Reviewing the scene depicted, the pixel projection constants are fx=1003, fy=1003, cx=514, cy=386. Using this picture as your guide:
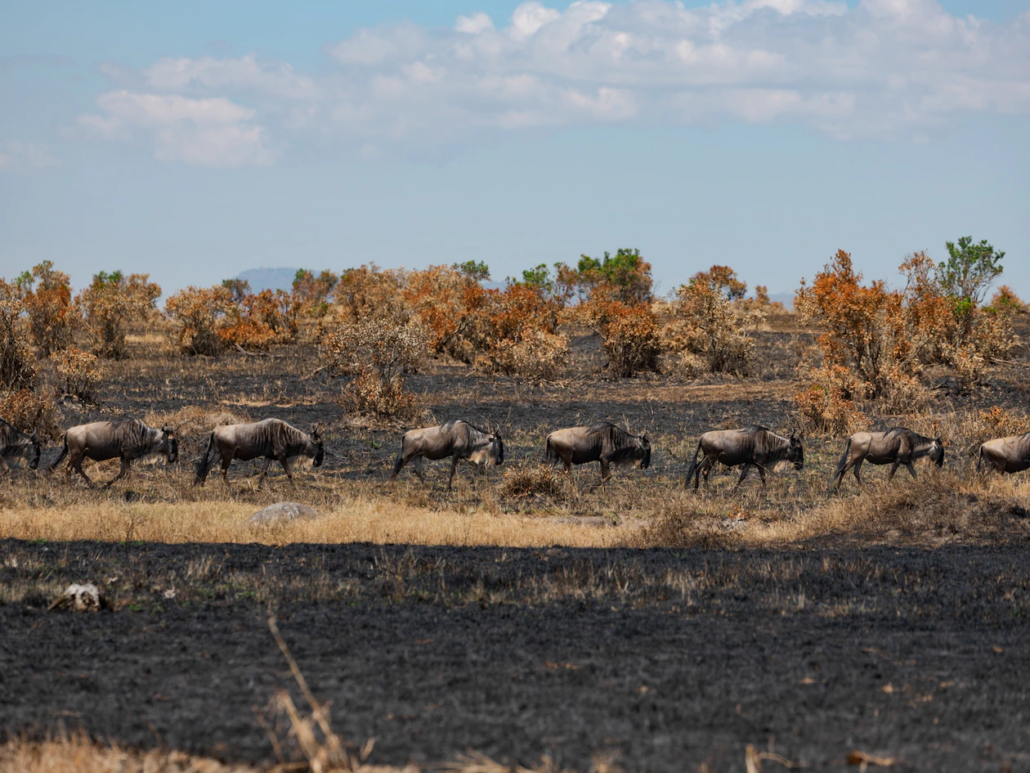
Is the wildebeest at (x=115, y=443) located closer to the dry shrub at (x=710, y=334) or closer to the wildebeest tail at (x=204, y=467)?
the wildebeest tail at (x=204, y=467)

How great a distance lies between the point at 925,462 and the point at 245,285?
69.1 meters

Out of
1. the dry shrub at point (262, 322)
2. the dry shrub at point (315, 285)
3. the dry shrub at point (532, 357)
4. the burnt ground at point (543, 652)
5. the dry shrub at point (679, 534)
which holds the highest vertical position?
the dry shrub at point (315, 285)

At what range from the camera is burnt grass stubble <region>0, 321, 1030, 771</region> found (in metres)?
5.66

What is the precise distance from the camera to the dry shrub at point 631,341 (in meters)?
39.0

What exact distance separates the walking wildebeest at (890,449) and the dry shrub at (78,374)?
2154cm

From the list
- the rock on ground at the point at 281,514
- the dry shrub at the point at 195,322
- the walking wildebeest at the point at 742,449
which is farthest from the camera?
the dry shrub at the point at 195,322

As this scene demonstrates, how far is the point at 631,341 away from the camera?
3934 cm

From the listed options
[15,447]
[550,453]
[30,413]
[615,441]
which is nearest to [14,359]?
[30,413]

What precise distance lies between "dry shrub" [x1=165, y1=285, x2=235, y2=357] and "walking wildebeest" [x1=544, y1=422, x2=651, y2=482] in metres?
28.0

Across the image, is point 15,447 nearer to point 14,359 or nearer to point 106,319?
point 14,359

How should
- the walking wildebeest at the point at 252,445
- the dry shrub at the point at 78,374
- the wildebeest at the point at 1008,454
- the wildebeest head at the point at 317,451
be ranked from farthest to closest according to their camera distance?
the dry shrub at the point at 78,374 → the wildebeest head at the point at 317,451 → the walking wildebeest at the point at 252,445 → the wildebeest at the point at 1008,454

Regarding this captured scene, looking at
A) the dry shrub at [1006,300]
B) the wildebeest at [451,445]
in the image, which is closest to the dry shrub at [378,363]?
the wildebeest at [451,445]

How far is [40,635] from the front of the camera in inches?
318

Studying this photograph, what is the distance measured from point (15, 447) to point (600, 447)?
11725 mm
